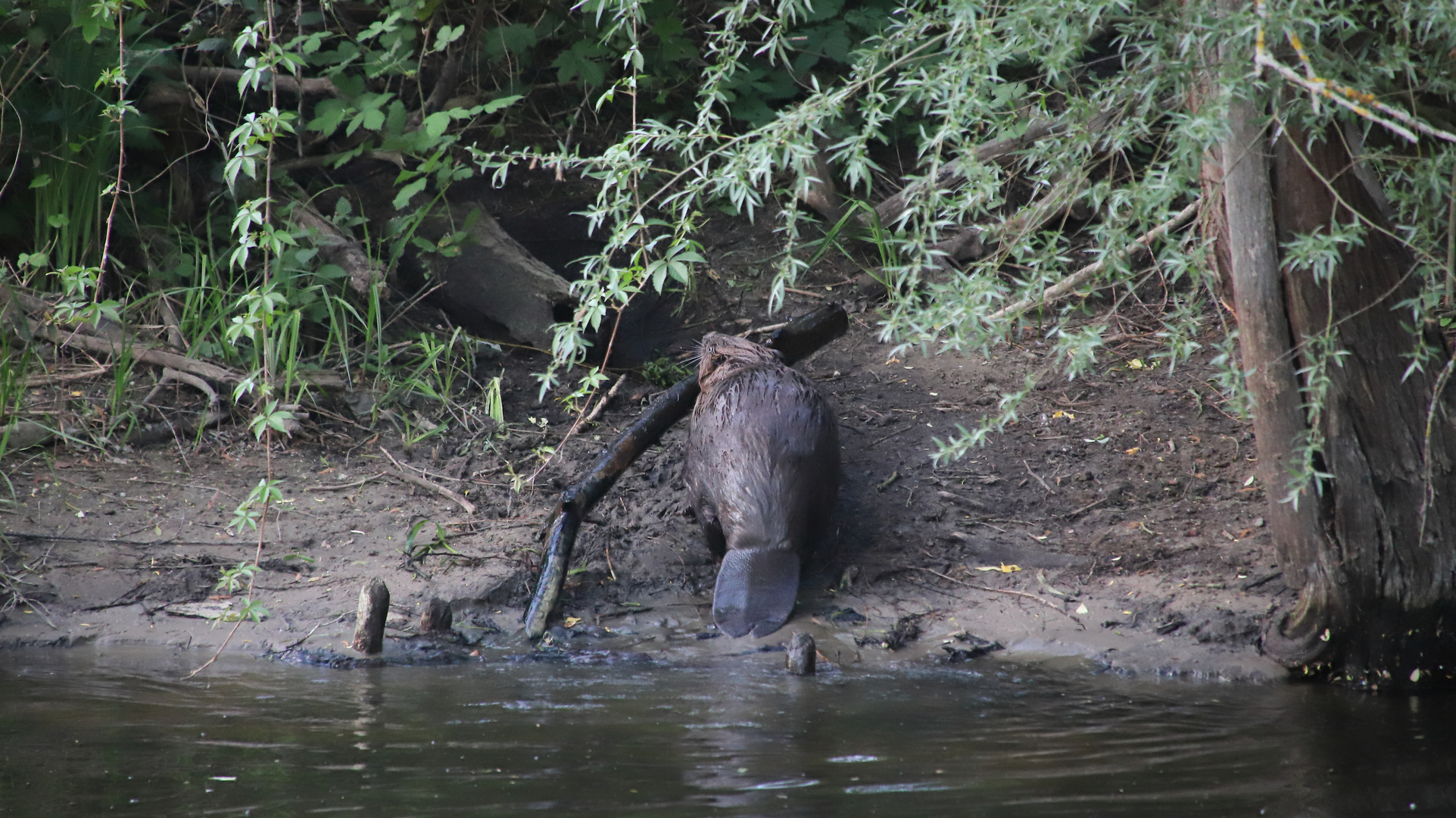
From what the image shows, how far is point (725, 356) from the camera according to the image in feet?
15.8

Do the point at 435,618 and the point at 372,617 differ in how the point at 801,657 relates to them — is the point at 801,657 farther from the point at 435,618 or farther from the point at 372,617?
the point at 372,617

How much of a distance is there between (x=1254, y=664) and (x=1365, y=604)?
387 millimetres

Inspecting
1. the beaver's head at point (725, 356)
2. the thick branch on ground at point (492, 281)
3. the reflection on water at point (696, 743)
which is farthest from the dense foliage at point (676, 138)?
the reflection on water at point (696, 743)

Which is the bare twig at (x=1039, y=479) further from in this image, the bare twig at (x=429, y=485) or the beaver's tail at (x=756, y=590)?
the bare twig at (x=429, y=485)

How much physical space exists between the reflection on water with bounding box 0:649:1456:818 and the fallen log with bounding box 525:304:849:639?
36 cm

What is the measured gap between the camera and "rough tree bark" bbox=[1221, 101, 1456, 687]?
9.48 feet

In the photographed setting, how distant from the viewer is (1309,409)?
3.03 metres

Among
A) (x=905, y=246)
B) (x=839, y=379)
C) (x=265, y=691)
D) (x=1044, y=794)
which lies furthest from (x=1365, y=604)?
(x=265, y=691)

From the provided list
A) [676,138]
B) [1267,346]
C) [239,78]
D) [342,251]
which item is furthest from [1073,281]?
[239,78]

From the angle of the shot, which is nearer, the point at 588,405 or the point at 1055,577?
the point at 1055,577

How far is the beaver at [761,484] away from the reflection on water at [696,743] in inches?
10.1

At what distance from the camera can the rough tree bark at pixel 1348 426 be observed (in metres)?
2.89

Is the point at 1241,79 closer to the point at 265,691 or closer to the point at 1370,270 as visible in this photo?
the point at 1370,270

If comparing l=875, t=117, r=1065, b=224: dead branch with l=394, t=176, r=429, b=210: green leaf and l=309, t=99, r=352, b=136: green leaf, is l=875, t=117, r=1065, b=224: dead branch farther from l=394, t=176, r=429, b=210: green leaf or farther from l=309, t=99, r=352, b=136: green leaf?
l=309, t=99, r=352, b=136: green leaf
